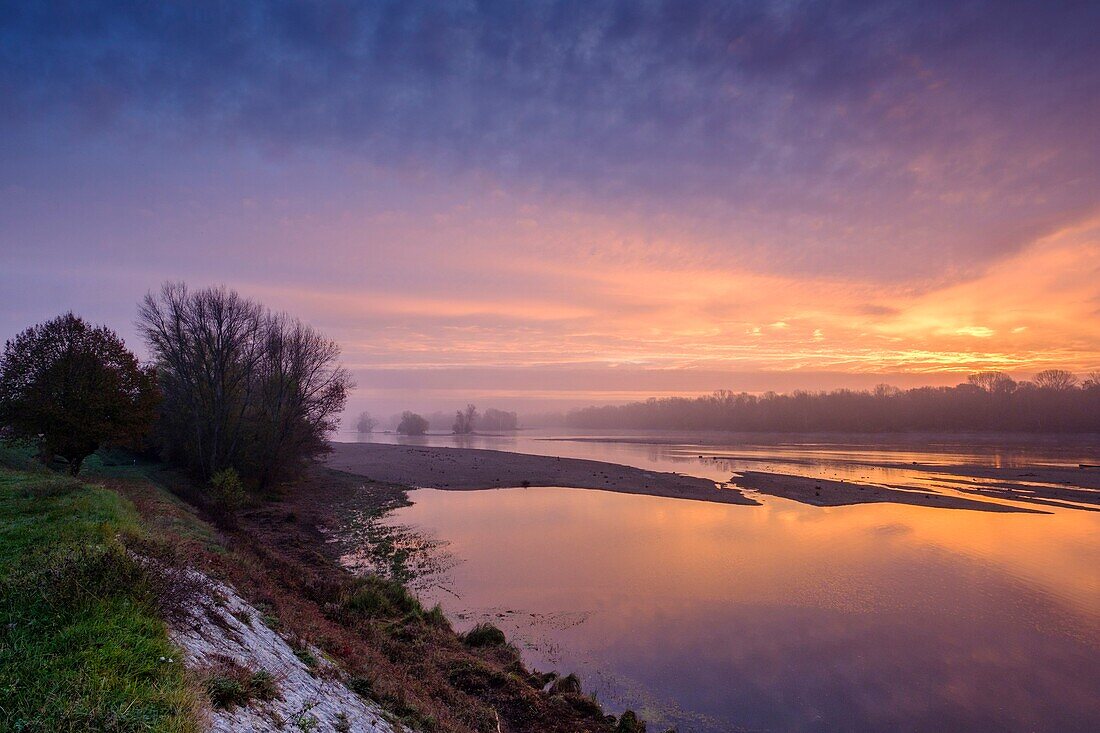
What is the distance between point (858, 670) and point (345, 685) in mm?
12574

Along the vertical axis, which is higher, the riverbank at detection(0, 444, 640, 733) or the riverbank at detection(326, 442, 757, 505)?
the riverbank at detection(0, 444, 640, 733)

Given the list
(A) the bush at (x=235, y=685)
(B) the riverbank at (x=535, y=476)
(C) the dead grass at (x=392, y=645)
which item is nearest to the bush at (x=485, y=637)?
(C) the dead grass at (x=392, y=645)

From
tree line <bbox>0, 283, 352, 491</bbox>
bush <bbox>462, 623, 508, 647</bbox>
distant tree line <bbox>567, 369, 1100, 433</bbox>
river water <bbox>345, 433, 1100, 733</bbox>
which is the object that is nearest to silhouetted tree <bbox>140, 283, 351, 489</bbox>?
tree line <bbox>0, 283, 352, 491</bbox>

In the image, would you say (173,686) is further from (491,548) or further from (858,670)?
(491,548)

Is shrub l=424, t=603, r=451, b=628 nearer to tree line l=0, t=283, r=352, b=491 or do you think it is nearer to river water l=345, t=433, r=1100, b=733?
river water l=345, t=433, r=1100, b=733

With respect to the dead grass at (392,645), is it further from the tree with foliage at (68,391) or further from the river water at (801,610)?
the tree with foliage at (68,391)

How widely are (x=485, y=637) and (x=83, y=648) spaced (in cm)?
1059

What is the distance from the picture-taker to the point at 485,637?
44.8ft

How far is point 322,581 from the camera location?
15453mm

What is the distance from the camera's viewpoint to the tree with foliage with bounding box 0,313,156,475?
2122cm

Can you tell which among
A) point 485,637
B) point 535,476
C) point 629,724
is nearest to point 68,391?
point 485,637

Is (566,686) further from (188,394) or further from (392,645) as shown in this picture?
(188,394)

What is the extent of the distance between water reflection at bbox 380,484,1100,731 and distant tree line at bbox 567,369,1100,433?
360 ft

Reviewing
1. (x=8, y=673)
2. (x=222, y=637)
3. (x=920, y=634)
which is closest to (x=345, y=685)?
(x=222, y=637)
